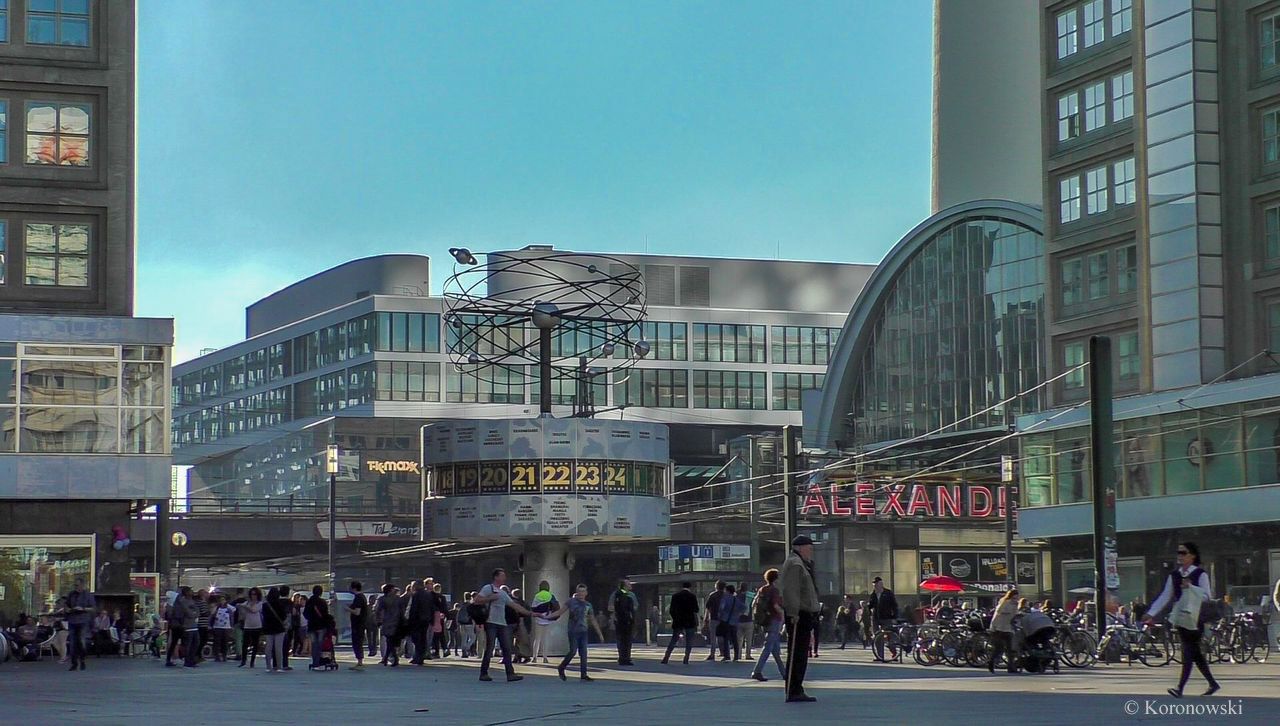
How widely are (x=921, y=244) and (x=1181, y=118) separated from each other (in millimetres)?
28520

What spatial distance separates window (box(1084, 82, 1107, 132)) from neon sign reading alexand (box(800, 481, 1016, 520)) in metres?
16.3

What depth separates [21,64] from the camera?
44.8 metres

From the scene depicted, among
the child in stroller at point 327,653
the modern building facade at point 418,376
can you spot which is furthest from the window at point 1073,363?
the modern building facade at point 418,376

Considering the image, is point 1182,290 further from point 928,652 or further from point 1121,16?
point 928,652

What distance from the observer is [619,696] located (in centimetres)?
2327

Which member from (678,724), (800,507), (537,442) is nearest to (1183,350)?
(800,507)

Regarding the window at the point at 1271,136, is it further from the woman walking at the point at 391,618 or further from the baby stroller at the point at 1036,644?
the woman walking at the point at 391,618

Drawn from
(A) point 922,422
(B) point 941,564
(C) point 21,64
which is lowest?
(B) point 941,564

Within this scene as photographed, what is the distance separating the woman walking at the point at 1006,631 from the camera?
30578mm

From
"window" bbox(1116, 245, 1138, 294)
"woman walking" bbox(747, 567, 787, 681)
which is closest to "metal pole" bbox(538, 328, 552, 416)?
"woman walking" bbox(747, 567, 787, 681)

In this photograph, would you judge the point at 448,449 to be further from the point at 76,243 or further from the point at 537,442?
the point at 76,243

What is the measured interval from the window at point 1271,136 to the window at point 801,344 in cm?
6411

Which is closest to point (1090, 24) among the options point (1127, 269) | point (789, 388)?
point (1127, 269)

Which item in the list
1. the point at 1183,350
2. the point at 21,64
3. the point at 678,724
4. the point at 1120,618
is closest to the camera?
the point at 678,724
